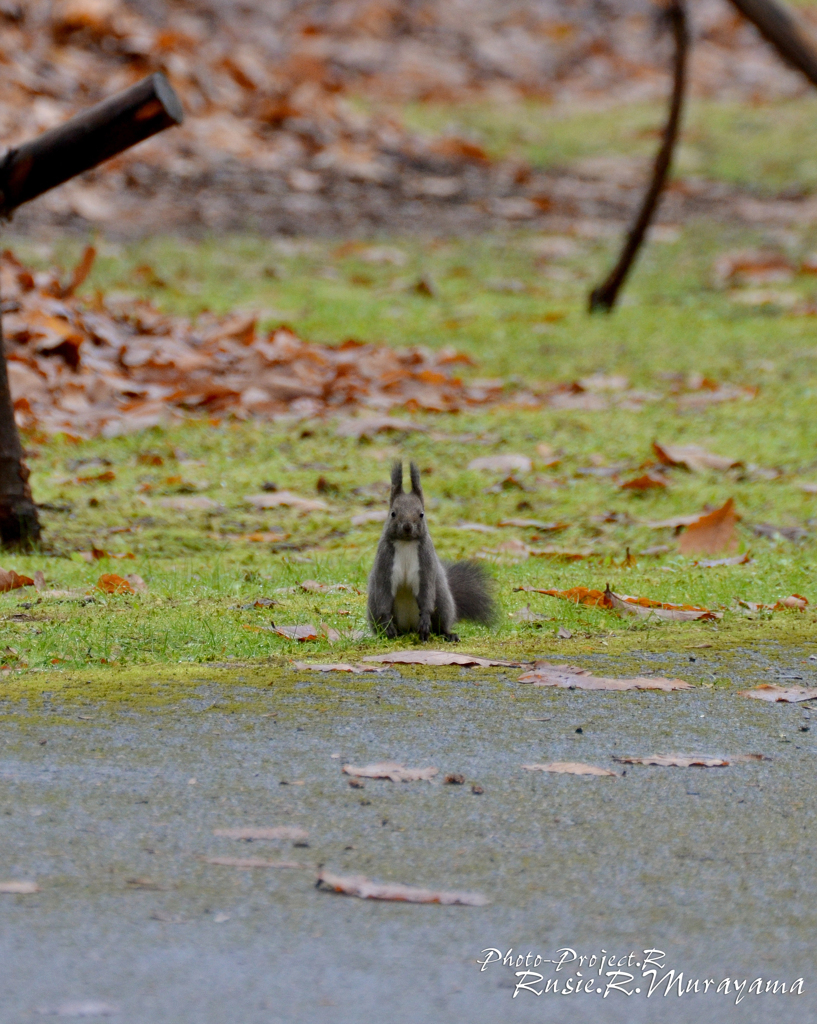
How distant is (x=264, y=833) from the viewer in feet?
9.95

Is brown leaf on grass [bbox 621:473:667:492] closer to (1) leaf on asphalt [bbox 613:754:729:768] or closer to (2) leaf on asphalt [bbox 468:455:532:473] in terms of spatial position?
(2) leaf on asphalt [bbox 468:455:532:473]

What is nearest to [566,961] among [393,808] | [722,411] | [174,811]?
[393,808]

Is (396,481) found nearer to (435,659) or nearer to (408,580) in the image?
(408,580)

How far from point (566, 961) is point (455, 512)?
4309 millimetres

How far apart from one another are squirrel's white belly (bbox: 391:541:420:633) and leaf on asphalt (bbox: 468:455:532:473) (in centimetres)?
283

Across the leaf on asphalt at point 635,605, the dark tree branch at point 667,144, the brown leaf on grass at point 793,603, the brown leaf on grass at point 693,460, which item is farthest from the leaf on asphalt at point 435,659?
the dark tree branch at point 667,144

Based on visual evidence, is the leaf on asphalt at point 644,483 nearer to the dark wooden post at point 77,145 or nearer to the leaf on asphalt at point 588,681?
the dark wooden post at point 77,145

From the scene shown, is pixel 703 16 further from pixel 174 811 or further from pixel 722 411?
pixel 174 811

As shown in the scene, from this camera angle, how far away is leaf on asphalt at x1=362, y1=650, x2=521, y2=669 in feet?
14.0

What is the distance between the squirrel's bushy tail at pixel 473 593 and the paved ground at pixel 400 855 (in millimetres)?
791

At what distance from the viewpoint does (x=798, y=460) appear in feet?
25.1

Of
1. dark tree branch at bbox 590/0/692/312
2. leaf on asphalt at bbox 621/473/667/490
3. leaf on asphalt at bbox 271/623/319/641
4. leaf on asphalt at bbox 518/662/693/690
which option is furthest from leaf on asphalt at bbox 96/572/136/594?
dark tree branch at bbox 590/0/692/312

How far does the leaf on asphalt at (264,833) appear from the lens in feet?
9.89

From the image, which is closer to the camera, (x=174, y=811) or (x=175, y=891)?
(x=175, y=891)
